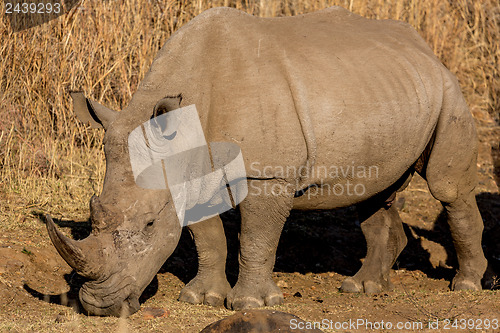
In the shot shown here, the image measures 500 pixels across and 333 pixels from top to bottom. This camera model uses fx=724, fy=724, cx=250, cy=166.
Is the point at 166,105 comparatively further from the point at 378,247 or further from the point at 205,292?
the point at 378,247

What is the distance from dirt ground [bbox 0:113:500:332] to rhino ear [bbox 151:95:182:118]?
4.13ft

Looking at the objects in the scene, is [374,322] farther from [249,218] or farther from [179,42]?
[179,42]

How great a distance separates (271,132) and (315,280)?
1963 millimetres

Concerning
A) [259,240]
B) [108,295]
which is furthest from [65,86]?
[108,295]

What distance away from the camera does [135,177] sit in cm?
425

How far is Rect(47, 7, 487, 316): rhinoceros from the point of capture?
13.9 ft

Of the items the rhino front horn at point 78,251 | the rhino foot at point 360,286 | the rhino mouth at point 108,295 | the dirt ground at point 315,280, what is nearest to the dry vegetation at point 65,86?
the dirt ground at point 315,280

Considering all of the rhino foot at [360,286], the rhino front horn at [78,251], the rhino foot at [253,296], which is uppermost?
the rhino front horn at [78,251]

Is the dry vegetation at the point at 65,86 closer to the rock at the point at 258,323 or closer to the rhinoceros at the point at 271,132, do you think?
the rhinoceros at the point at 271,132

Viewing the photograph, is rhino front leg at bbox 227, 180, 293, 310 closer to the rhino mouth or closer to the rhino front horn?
the rhino mouth

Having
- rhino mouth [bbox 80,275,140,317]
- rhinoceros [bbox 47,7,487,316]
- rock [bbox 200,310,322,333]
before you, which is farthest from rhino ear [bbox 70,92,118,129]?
rock [bbox 200,310,322,333]

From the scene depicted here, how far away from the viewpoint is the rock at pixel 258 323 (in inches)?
145

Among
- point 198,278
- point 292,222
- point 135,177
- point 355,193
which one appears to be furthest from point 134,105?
point 292,222

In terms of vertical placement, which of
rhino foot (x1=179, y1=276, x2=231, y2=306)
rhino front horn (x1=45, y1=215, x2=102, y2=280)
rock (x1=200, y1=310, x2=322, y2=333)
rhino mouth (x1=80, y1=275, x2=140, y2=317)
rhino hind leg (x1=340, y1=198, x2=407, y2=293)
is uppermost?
rhino front horn (x1=45, y1=215, x2=102, y2=280)
